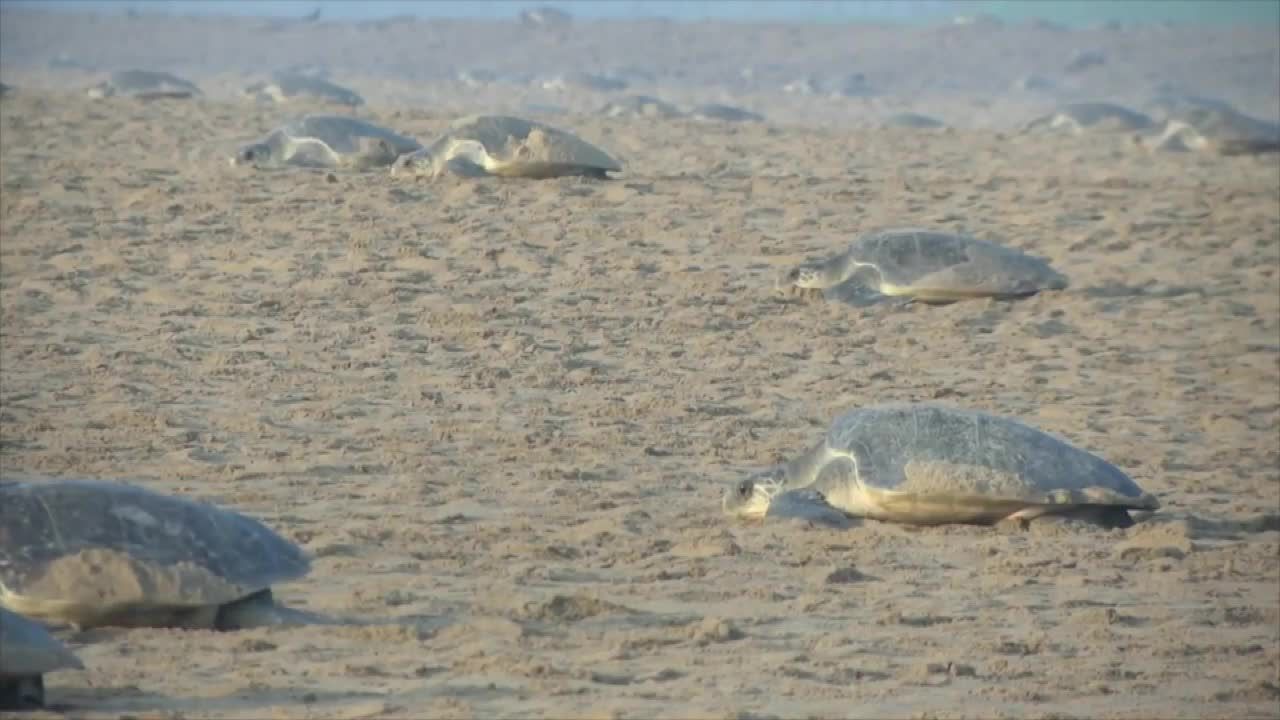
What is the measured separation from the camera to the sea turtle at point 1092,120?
96.9 ft

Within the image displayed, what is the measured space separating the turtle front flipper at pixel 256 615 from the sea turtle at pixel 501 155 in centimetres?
905

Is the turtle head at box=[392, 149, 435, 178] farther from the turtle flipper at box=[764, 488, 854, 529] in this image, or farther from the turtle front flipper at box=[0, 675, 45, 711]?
the turtle front flipper at box=[0, 675, 45, 711]

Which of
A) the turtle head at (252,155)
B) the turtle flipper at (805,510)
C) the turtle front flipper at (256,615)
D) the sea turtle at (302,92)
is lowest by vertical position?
the turtle flipper at (805,510)

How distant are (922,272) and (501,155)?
13.3 ft

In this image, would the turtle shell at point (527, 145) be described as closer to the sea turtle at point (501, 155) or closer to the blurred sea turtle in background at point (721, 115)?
the sea turtle at point (501, 155)

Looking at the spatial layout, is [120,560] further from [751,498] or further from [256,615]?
[751,498]

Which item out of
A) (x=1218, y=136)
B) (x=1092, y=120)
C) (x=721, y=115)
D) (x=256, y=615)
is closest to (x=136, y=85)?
(x=721, y=115)

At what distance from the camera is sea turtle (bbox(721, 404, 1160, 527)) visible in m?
7.11

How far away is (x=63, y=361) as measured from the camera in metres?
9.62

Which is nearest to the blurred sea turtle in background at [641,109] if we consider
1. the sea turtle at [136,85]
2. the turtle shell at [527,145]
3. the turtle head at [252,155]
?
the sea turtle at [136,85]

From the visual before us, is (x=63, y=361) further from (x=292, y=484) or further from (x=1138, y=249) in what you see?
(x=1138, y=249)

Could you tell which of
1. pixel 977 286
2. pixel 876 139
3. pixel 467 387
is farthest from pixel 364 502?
pixel 876 139

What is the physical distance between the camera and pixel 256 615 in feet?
18.1

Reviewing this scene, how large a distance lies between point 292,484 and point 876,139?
14193mm
